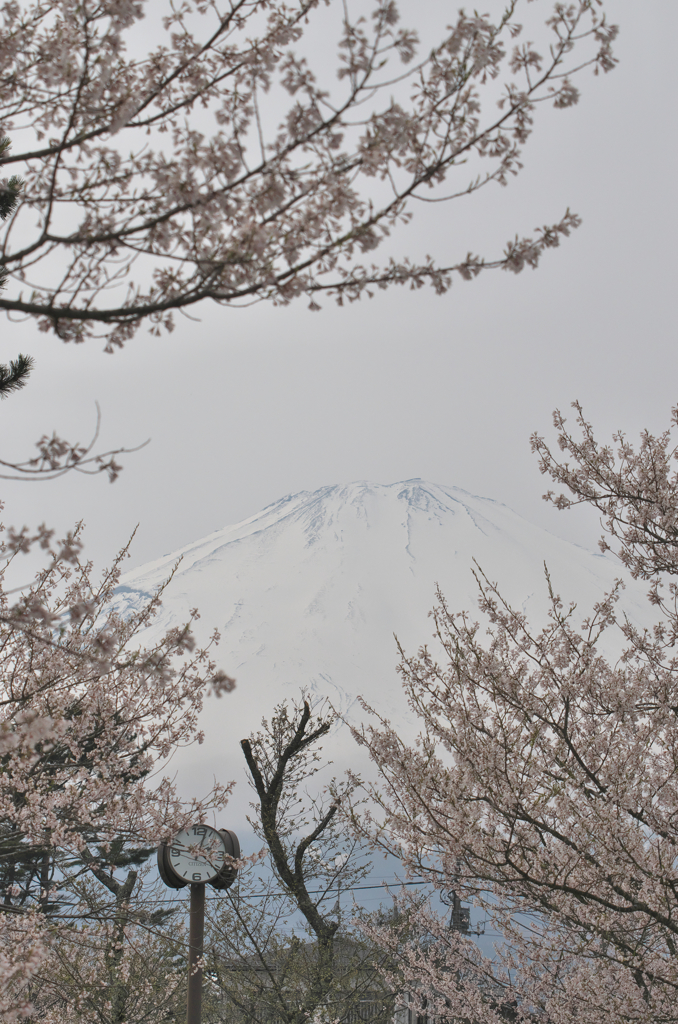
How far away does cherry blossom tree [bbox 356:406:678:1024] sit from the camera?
4.21 m

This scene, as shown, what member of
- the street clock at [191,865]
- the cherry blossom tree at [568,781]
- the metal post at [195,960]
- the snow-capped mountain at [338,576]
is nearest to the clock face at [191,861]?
the street clock at [191,865]

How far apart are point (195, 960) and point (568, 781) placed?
4.34 m

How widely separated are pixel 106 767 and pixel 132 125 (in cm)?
454

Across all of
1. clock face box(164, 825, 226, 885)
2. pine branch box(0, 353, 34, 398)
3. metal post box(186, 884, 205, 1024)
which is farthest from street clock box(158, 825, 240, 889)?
pine branch box(0, 353, 34, 398)

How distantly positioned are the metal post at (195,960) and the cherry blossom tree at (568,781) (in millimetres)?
2151

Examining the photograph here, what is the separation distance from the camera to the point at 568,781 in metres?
4.46

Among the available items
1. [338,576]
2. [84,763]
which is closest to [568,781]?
[84,763]

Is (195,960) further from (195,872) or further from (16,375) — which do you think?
(16,375)

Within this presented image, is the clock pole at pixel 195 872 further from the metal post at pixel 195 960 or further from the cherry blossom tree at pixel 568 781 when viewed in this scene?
the cherry blossom tree at pixel 568 781

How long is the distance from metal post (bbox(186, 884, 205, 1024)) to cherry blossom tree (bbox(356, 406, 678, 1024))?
215 cm

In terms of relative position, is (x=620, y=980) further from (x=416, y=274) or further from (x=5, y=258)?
(x=5, y=258)

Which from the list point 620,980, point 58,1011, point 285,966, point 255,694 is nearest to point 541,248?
point 620,980

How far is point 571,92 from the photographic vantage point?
229 centimetres

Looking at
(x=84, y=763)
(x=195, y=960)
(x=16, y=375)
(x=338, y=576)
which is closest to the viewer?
(x=16, y=375)
